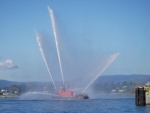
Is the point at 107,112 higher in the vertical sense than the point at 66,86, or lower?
lower

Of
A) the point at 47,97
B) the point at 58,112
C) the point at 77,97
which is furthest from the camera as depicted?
the point at 47,97

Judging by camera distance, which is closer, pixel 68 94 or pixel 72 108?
pixel 72 108

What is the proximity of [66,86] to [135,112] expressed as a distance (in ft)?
250

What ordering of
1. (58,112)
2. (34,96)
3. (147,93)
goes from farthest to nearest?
(34,96)
(147,93)
(58,112)

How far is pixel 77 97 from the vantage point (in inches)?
6196

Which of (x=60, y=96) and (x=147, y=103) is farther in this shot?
(x=60, y=96)

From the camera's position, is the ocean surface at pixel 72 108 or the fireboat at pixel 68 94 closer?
the ocean surface at pixel 72 108

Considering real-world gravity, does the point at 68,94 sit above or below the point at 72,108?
above

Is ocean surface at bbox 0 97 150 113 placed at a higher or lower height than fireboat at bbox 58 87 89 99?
lower

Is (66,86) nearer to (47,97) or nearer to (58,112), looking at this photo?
(47,97)

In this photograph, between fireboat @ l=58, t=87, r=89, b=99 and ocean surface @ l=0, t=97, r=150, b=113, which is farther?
fireboat @ l=58, t=87, r=89, b=99

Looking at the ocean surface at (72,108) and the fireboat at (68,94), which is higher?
the fireboat at (68,94)

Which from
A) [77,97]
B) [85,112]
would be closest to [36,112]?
[85,112]

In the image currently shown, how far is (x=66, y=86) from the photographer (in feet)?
520
